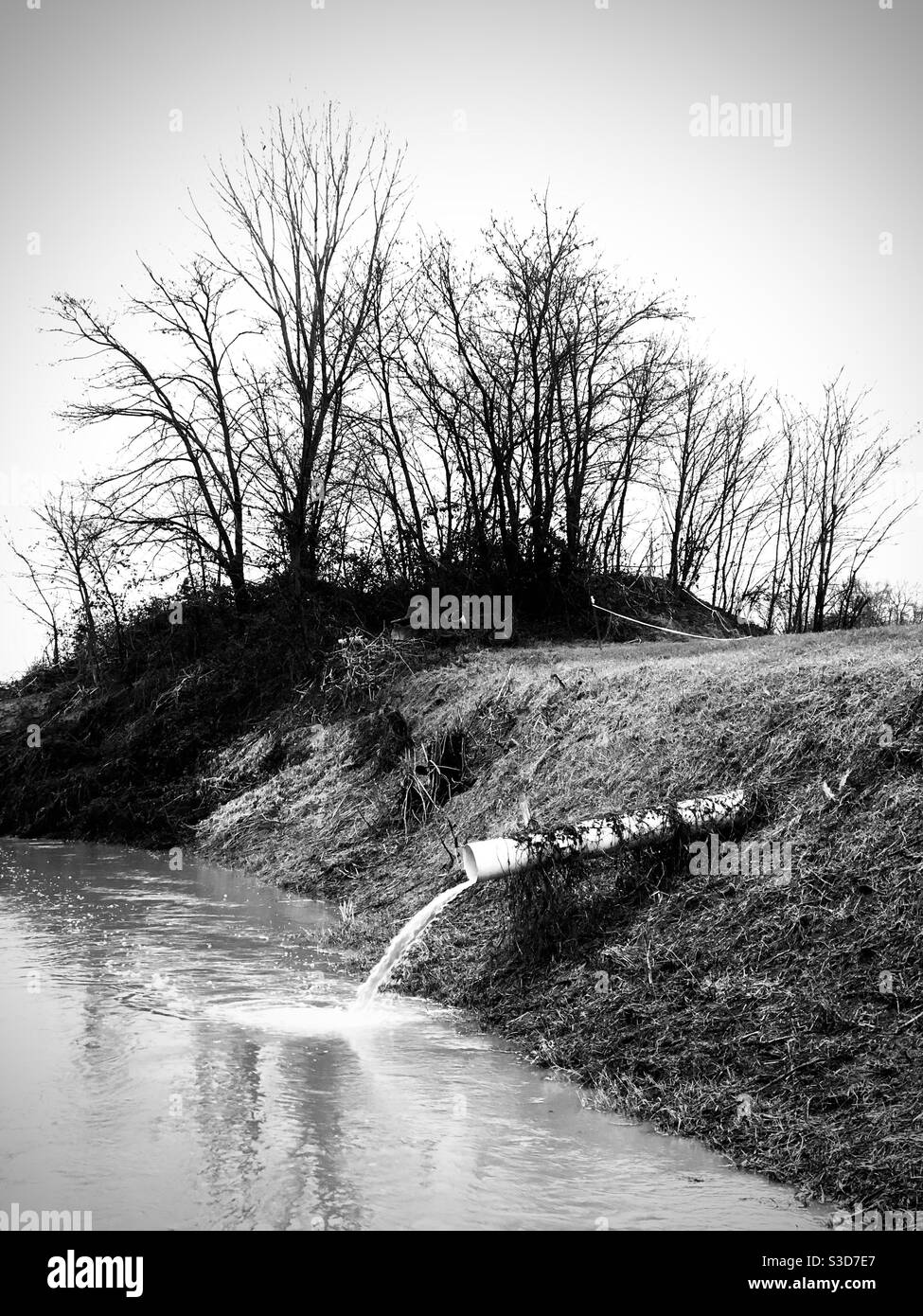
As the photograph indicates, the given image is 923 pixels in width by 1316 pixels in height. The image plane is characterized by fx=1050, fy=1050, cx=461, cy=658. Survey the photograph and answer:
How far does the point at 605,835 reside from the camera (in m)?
9.02

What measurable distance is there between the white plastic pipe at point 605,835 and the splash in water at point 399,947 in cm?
40

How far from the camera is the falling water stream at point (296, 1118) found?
17.1 ft

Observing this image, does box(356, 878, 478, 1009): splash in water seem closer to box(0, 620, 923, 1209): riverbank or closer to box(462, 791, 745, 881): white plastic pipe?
box(0, 620, 923, 1209): riverbank

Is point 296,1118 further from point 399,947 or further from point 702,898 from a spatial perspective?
point 702,898

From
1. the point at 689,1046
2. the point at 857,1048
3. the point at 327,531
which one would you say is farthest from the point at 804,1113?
the point at 327,531

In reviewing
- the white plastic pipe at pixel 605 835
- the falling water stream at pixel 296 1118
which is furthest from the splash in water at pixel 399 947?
the white plastic pipe at pixel 605 835

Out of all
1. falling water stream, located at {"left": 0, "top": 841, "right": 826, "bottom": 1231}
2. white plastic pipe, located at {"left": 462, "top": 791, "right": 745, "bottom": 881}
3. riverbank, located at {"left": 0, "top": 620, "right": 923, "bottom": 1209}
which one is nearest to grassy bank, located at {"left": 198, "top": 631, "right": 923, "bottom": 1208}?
riverbank, located at {"left": 0, "top": 620, "right": 923, "bottom": 1209}

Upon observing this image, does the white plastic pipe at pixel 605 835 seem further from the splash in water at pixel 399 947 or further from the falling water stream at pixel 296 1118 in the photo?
the falling water stream at pixel 296 1118

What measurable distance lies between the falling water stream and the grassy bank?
1.49 ft

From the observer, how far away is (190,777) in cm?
1995

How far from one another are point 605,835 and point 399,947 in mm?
2170

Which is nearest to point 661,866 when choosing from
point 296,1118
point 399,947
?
point 399,947

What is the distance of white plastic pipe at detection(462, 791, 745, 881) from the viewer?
28.7 feet
